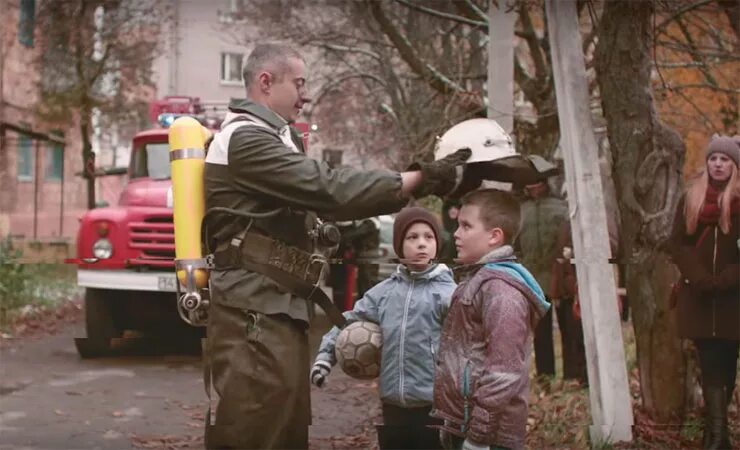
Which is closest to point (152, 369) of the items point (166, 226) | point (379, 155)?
point (166, 226)

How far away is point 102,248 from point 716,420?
631cm

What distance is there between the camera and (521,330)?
12.0 ft

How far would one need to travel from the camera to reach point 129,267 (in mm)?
10031

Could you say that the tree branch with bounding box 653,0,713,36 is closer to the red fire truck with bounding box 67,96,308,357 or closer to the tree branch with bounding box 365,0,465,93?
the tree branch with bounding box 365,0,465,93

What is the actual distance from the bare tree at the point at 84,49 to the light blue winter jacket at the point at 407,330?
11088 millimetres

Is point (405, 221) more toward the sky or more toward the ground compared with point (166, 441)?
more toward the sky

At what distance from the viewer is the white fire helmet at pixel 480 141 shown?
12.5 ft

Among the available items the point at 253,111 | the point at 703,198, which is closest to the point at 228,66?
the point at 703,198

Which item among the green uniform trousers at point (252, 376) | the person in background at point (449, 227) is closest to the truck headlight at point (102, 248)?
the person in background at point (449, 227)

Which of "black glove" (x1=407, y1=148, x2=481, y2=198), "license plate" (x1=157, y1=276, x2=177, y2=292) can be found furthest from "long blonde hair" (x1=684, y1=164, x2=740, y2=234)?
"license plate" (x1=157, y1=276, x2=177, y2=292)

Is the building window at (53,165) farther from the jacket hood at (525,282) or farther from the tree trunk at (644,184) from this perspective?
the jacket hood at (525,282)

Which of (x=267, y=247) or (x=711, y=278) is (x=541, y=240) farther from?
(x=267, y=247)

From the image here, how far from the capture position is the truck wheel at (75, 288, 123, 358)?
1029 centimetres

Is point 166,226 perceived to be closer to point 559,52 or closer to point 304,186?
point 559,52
